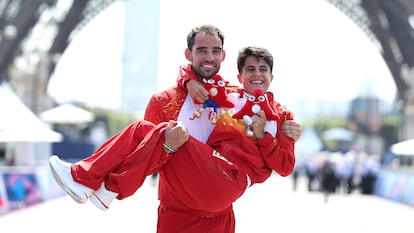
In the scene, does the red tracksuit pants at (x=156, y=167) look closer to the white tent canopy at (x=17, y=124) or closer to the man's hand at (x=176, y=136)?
the man's hand at (x=176, y=136)

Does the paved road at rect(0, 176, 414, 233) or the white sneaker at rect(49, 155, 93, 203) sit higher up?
the white sneaker at rect(49, 155, 93, 203)

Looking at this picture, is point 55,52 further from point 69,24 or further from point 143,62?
point 143,62

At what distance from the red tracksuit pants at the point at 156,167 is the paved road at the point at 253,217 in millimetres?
6786

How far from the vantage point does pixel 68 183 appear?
12.3 feet

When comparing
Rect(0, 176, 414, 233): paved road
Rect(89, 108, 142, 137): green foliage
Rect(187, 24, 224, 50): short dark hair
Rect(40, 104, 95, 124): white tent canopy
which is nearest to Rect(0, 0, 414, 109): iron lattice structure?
Rect(40, 104, 95, 124): white tent canopy

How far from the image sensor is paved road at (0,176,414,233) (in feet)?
37.1

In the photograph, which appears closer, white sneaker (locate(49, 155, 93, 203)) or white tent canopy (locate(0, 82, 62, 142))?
white sneaker (locate(49, 155, 93, 203))

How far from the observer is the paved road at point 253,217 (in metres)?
11.3

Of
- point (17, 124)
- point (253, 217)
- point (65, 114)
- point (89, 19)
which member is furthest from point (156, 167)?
point (89, 19)

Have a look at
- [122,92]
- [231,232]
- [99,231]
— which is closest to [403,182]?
[99,231]

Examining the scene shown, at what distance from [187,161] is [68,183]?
25.1 inches

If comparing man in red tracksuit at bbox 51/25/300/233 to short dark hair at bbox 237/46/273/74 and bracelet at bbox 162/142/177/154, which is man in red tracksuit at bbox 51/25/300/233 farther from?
short dark hair at bbox 237/46/273/74

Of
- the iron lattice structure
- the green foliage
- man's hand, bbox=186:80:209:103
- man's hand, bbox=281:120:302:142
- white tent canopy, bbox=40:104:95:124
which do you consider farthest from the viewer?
the green foliage

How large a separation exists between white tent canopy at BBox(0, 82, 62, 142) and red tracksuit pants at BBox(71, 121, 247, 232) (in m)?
10.4
